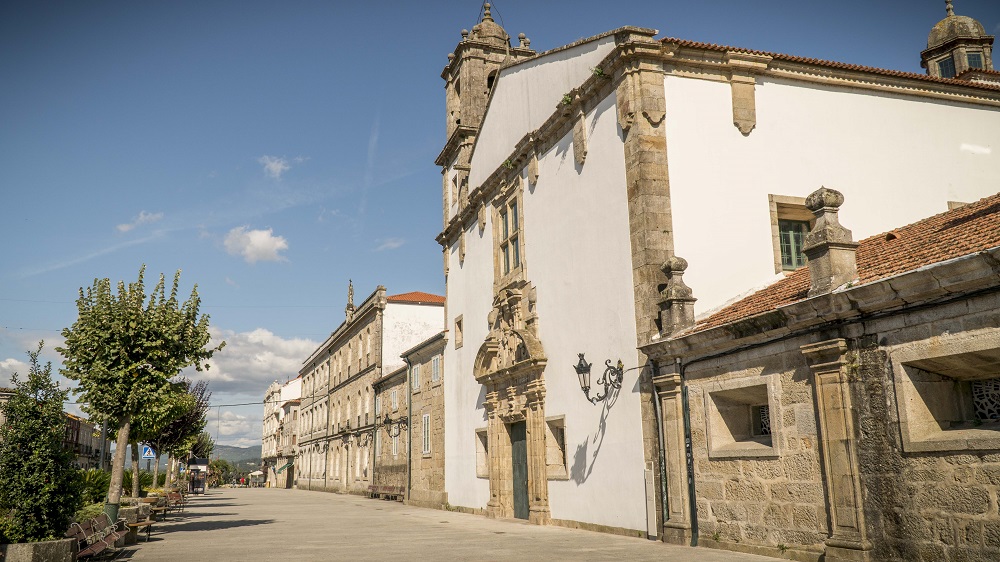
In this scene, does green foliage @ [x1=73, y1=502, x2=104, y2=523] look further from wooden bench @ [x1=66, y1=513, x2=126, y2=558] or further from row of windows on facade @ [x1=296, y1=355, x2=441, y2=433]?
row of windows on facade @ [x1=296, y1=355, x2=441, y2=433]

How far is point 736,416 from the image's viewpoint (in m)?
11.6

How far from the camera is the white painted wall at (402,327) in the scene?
4266cm

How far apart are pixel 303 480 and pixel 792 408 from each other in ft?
193

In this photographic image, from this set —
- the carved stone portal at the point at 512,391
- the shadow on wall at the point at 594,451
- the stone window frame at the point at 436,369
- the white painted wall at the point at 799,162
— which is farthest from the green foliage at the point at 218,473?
the white painted wall at the point at 799,162

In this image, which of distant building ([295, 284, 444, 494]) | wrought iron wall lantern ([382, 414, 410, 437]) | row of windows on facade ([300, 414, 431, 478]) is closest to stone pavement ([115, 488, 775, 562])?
row of windows on facade ([300, 414, 431, 478])

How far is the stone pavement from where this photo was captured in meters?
11.5

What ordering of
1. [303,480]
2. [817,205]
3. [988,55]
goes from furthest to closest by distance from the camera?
[303,480] < [988,55] < [817,205]

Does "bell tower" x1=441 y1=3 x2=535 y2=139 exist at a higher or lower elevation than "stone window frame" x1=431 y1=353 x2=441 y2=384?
higher

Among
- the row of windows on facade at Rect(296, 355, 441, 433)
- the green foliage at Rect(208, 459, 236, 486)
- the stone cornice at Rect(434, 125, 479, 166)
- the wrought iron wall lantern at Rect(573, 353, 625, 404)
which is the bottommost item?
the green foliage at Rect(208, 459, 236, 486)

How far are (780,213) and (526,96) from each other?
7.64 meters

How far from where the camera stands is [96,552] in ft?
35.7

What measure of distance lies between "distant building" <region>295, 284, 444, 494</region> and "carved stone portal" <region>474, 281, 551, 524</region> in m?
19.8

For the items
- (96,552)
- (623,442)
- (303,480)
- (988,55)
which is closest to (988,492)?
(623,442)

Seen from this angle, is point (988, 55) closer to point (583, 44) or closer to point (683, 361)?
point (583, 44)
